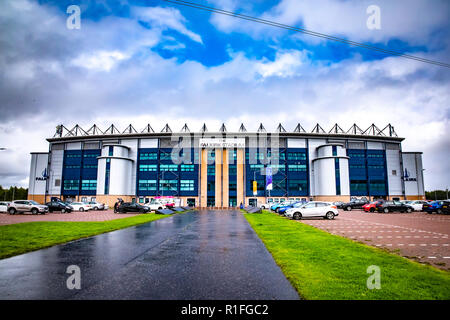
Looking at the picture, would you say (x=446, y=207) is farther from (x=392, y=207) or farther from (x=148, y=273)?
(x=148, y=273)

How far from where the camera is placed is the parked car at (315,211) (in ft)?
80.8

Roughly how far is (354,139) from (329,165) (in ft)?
44.9

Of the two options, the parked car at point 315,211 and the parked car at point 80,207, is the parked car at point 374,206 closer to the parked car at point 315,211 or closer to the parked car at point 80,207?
the parked car at point 315,211

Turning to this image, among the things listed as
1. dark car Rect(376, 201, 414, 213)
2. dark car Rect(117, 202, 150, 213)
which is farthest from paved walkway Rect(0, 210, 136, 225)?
dark car Rect(376, 201, 414, 213)

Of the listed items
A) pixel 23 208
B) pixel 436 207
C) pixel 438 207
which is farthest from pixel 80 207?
pixel 438 207

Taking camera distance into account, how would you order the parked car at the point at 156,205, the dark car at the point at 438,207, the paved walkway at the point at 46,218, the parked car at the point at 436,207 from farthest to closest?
the parked car at the point at 156,205, the parked car at the point at 436,207, the dark car at the point at 438,207, the paved walkway at the point at 46,218

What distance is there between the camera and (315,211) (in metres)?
25.0

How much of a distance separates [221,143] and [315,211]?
45.3m

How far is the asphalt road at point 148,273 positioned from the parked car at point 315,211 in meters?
16.2

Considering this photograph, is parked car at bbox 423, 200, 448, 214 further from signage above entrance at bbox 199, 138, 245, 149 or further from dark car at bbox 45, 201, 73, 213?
dark car at bbox 45, 201, 73, 213

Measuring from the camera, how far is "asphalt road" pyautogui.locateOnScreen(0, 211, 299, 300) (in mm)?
5086

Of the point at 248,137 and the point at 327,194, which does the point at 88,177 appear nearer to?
the point at 248,137

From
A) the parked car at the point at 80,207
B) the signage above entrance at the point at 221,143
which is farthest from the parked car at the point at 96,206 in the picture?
the signage above entrance at the point at 221,143

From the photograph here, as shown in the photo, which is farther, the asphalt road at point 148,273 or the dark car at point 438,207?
the dark car at point 438,207
